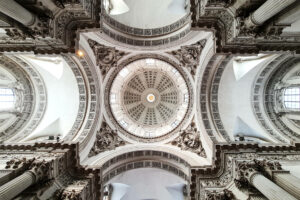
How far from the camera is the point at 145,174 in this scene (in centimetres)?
2550

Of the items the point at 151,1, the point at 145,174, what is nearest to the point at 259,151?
the point at 145,174

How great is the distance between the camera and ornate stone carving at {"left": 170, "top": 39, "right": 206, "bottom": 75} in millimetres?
22264

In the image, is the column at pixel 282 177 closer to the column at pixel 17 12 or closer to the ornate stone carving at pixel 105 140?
the ornate stone carving at pixel 105 140

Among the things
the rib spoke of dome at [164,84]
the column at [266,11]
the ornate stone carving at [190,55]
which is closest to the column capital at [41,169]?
the column at [266,11]

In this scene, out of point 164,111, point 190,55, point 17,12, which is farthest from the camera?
point 164,111

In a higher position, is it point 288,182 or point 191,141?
point 191,141

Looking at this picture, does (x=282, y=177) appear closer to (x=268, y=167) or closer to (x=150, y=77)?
(x=268, y=167)

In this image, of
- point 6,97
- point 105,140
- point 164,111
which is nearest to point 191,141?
point 164,111

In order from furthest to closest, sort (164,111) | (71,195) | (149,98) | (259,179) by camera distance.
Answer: (149,98) < (164,111) < (71,195) < (259,179)

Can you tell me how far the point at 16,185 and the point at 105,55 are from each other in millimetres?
15397

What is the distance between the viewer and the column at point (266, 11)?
1092cm

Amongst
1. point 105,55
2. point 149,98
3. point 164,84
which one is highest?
point 105,55

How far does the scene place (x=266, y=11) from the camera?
11.7 metres

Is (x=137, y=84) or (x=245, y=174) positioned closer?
(x=245, y=174)
